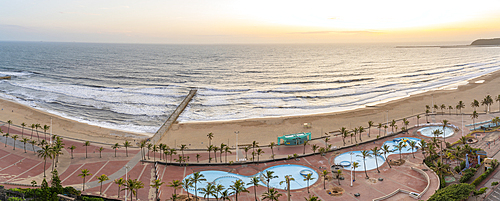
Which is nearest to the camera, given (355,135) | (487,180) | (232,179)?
(487,180)

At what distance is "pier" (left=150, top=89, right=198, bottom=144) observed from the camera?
169 feet

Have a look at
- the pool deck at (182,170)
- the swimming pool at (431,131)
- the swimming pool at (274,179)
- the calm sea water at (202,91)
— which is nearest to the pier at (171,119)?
the calm sea water at (202,91)

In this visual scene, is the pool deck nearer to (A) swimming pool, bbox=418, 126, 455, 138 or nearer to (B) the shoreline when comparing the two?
(A) swimming pool, bbox=418, 126, 455, 138

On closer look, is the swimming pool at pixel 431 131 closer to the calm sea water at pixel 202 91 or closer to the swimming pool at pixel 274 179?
the calm sea water at pixel 202 91

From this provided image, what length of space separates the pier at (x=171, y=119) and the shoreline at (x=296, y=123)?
3.10 ft

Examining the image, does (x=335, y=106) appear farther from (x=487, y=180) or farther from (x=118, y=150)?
(x=118, y=150)

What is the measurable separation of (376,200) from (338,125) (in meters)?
29.3

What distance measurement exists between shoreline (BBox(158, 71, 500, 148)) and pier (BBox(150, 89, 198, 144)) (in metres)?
0.95

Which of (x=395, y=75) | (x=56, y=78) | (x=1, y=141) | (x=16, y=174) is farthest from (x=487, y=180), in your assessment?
(x=56, y=78)

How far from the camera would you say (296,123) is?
59125 millimetres

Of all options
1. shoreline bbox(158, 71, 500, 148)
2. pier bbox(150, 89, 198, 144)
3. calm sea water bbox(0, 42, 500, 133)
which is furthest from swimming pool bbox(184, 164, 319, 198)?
calm sea water bbox(0, 42, 500, 133)

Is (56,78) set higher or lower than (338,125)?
higher

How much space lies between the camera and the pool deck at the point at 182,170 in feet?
104

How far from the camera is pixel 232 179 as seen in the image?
116 ft
